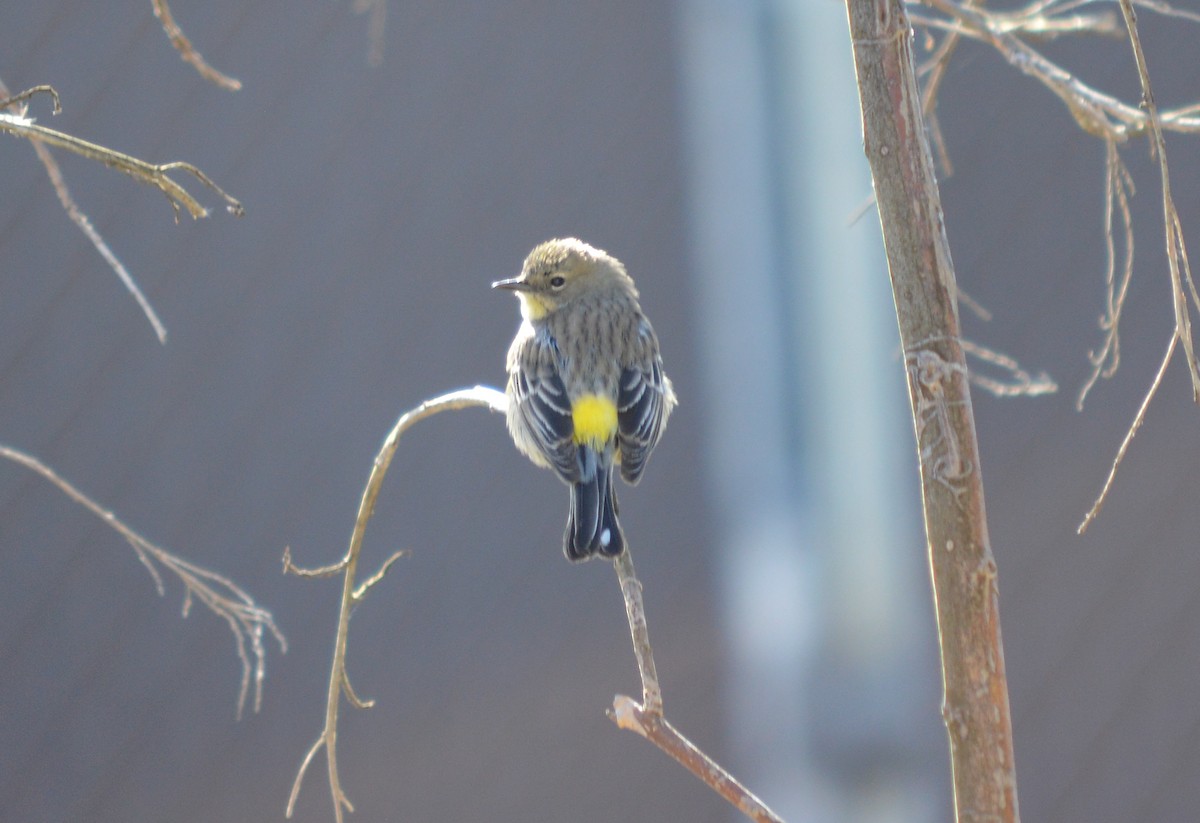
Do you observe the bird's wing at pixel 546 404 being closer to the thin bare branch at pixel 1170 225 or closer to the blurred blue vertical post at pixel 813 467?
the thin bare branch at pixel 1170 225

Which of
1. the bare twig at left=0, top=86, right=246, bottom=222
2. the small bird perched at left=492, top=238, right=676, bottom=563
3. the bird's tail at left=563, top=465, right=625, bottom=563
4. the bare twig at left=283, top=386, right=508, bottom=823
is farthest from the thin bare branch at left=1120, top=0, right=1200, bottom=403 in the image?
the small bird perched at left=492, top=238, right=676, bottom=563

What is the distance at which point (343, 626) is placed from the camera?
8.94 feet

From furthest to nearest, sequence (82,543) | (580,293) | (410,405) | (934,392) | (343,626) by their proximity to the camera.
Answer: (410,405) < (82,543) < (580,293) < (343,626) < (934,392)

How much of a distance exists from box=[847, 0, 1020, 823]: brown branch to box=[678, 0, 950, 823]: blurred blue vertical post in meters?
5.10

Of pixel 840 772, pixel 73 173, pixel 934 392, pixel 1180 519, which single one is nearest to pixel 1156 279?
pixel 1180 519

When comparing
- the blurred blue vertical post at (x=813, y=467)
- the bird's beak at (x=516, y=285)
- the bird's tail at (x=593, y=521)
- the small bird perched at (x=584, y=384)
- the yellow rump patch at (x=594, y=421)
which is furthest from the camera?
the blurred blue vertical post at (x=813, y=467)

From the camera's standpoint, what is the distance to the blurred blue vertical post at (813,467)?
7.08 metres

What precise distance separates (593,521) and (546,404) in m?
0.68

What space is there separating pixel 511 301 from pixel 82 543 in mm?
2498

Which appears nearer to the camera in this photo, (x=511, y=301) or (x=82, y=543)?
(x=82, y=543)

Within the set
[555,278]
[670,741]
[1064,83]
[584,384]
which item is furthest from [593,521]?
[670,741]

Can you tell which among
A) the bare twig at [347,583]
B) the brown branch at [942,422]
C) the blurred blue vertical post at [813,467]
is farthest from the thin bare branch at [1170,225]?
the blurred blue vertical post at [813,467]

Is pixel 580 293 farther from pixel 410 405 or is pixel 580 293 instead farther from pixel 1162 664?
pixel 1162 664

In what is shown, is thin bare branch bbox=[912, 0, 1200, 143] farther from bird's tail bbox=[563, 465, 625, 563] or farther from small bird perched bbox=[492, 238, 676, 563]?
small bird perched bbox=[492, 238, 676, 563]
